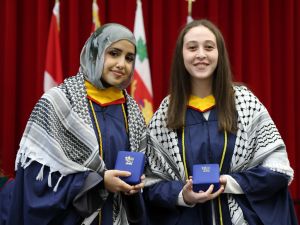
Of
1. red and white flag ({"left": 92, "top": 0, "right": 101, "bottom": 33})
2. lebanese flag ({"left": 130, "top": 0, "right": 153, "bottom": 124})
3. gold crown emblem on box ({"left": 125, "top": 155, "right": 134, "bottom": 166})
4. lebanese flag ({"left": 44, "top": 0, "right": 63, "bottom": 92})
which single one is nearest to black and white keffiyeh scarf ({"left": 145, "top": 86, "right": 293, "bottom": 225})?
gold crown emblem on box ({"left": 125, "top": 155, "right": 134, "bottom": 166})

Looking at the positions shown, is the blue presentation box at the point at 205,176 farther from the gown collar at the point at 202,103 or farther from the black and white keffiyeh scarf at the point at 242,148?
the gown collar at the point at 202,103

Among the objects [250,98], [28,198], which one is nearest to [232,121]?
[250,98]

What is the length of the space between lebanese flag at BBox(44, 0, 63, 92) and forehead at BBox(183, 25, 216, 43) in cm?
175

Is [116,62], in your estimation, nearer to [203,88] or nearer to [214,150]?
[203,88]

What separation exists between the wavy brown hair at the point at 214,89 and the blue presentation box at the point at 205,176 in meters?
0.28

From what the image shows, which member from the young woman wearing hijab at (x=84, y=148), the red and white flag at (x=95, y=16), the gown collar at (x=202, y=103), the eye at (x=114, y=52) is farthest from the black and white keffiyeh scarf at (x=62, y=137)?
the red and white flag at (x=95, y=16)

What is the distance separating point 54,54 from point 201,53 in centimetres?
191

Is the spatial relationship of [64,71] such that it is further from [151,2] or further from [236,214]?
[236,214]

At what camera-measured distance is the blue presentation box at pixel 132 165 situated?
1.91m

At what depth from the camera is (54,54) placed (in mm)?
3793

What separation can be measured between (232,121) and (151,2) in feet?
7.60

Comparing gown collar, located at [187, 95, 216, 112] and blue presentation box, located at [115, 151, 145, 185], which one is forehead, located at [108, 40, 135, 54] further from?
blue presentation box, located at [115, 151, 145, 185]

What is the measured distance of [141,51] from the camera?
12.9 ft

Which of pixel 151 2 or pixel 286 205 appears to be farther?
pixel 151 2
